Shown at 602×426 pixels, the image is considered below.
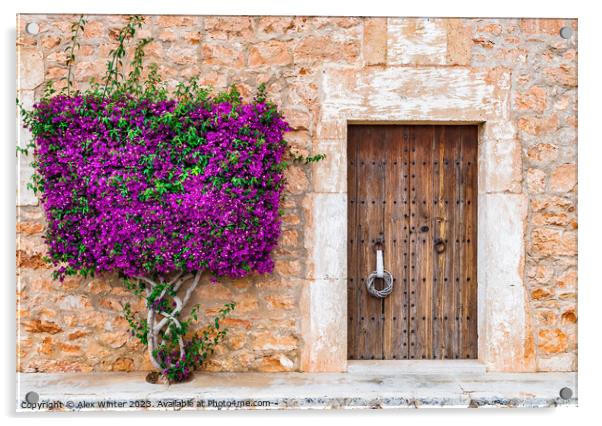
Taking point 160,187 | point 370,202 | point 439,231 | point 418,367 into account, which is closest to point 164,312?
point 160,187

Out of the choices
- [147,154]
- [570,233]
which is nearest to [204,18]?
[147,154]

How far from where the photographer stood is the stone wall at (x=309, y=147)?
367 cm

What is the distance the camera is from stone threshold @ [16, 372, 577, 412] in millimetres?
3295

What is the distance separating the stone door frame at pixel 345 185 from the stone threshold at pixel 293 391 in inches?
7.8

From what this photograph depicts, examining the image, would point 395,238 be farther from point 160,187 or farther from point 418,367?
point 160,187

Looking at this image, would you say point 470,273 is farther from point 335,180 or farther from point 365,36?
point 365,36

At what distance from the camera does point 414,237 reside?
12.7ft

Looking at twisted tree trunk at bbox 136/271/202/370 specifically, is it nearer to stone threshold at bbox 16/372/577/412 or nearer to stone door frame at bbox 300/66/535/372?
stone threshold at bbox 16/372/577/412

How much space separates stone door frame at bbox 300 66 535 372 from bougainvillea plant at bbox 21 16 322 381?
34 centimetres

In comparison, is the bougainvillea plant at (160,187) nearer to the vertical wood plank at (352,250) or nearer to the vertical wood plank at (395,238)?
the vertical wood plank at (352,250)

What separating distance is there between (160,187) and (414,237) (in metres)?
1.81

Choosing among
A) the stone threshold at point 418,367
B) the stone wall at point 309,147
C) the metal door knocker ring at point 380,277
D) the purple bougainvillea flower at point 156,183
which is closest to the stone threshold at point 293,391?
the stone threshold at point 418,367

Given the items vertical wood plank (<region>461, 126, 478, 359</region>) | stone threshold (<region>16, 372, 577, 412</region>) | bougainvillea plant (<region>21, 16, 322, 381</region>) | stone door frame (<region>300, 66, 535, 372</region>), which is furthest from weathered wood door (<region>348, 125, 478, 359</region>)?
bougainvillea plant (<region>21, 16, 322, 381</region>)

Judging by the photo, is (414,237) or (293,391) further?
(414,237)
